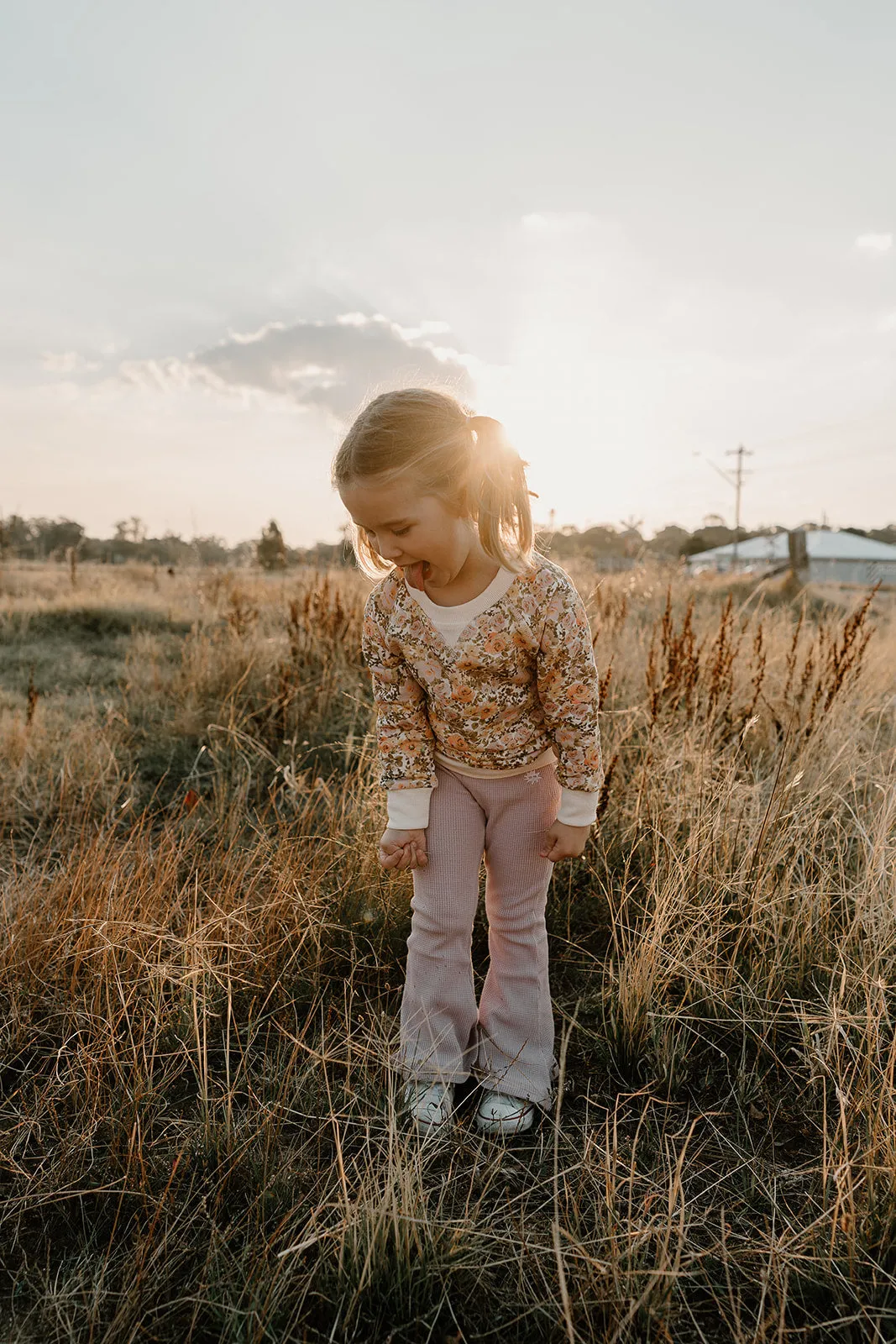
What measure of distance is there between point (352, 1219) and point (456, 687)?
915mm

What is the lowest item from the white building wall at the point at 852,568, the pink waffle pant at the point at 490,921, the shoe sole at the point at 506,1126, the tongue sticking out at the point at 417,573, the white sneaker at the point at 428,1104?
the shoe sole at the point at 506,1126

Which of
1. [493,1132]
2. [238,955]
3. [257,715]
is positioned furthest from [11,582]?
[493,1132]

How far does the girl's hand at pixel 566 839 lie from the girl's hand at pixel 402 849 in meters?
0.28

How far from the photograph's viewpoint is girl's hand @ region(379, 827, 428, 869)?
1.75 meters

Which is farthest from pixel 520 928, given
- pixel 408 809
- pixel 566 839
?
pixel 408 809

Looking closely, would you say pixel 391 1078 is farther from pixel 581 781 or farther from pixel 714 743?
pixel 714 743

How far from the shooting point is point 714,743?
2732 millimetres

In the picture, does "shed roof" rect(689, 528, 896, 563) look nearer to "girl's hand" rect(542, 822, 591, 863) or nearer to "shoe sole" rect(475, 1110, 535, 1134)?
"girl's hand" rect(542, 822, 591, 863)

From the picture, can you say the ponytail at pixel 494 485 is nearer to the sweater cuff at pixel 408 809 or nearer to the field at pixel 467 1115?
the sweater cuff at pixel 408 809

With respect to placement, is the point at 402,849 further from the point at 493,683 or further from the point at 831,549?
the point at 831,549

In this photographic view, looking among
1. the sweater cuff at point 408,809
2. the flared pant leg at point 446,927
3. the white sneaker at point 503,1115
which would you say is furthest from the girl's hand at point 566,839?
the white sneaker at point 503,1115

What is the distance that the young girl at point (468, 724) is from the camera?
153 cm

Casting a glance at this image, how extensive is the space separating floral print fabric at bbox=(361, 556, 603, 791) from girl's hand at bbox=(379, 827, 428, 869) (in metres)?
0.11

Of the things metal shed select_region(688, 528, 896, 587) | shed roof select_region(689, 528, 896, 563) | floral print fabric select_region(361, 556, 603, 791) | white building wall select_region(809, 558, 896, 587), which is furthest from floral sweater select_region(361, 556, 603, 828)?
shed roof select_region(689, 528, 896, 563)
